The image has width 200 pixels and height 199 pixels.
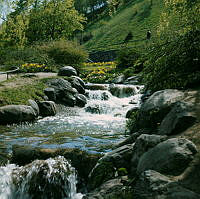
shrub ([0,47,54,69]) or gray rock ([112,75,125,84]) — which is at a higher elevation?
shrub ([0,47,54,69])

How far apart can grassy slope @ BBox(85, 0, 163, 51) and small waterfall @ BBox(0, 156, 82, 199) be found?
3779 cm

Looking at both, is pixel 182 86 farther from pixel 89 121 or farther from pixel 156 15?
pixel 156 15

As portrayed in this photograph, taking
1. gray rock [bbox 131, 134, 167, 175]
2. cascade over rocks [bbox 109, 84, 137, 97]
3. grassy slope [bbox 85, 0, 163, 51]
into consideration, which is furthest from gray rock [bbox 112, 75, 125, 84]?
grassy slope [bbox 85, 0, 163, 51]

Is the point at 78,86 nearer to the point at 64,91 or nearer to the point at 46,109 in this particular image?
the point at 64,91

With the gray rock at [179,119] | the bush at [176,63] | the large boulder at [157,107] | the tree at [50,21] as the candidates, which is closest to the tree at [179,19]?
the bush at [176,63]

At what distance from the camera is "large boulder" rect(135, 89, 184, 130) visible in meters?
4.84

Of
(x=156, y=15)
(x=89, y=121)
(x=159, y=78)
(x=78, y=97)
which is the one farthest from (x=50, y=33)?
(x=159, y=78)

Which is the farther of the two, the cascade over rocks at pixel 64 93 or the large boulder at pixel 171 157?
the cascade over rocks at pixel 64 93

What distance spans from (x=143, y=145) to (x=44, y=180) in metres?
2.15

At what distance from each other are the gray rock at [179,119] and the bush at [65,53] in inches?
721

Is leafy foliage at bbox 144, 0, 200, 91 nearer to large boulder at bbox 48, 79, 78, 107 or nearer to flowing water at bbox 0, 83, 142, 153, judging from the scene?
flowing water at bbox 0, 83, 142, 153

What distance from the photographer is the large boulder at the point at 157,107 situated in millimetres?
4836

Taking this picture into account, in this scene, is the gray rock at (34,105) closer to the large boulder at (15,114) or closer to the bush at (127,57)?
the large boulder at (15,114)

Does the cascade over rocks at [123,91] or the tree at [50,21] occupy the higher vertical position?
the tree at [50,21]
